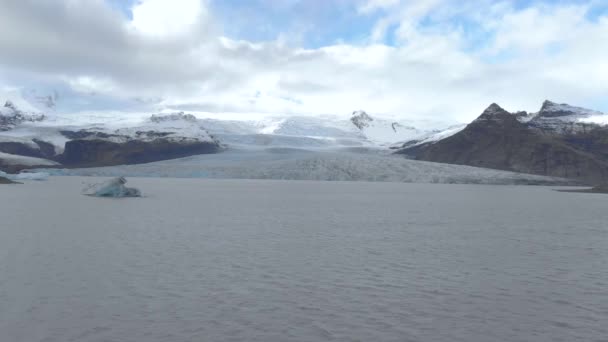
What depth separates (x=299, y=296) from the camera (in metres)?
13.9

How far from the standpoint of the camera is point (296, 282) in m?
15.4

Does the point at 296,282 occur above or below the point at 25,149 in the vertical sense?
below

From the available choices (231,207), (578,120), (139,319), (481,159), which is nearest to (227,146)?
(481,159)

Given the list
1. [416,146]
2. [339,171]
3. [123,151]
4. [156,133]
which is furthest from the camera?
[156,133]

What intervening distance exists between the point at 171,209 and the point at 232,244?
17795 millimetres

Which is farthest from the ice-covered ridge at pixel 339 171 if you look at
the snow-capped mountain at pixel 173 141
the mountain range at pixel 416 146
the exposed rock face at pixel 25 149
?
the exposed rock face at pixel 25 149

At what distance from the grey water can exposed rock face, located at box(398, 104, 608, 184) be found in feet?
364

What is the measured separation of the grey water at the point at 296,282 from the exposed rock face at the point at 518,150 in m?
111

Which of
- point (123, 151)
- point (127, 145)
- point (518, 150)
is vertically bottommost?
point (123, 151)

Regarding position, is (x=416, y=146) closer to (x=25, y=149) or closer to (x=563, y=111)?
(x=563, y=111)

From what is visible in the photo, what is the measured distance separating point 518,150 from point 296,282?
134738 millimetres

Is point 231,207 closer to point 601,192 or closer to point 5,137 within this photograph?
point 601,192

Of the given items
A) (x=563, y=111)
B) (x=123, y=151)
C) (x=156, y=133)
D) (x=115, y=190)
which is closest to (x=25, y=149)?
(x=123, y=151)

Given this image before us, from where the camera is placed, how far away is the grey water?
449 inches
